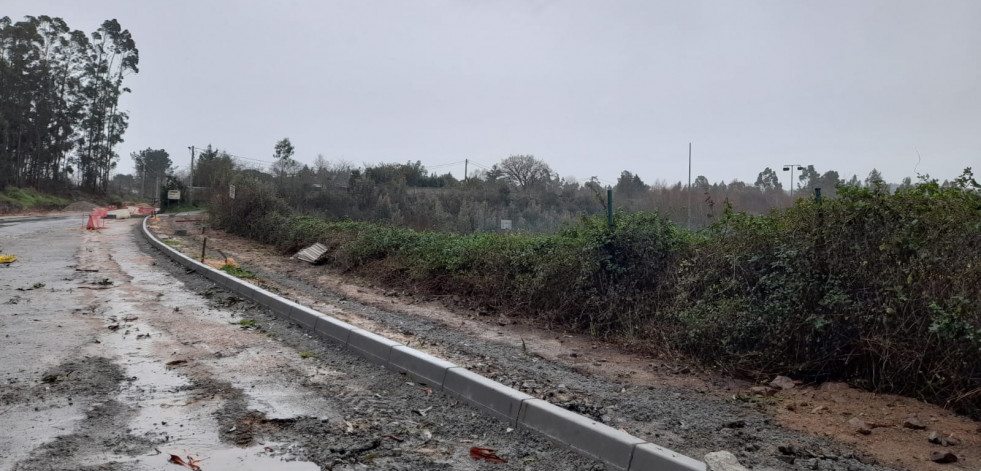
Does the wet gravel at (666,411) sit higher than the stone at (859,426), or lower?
lower

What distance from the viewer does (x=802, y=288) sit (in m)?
6.11

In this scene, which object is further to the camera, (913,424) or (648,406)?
(648,406)

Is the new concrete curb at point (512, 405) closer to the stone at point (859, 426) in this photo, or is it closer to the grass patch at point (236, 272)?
the stone at point (859, 426)

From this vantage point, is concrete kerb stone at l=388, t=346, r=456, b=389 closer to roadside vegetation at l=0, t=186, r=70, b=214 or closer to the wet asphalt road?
the wet asphalt road

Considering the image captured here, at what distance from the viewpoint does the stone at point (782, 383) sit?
5719 mm

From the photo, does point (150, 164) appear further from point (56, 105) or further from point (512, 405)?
point (512, 405)

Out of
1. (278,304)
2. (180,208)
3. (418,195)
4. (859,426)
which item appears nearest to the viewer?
(859,426)

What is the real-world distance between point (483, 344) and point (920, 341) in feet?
13.8

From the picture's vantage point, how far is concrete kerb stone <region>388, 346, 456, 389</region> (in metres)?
5.82

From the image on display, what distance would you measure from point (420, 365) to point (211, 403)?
5.93 feet

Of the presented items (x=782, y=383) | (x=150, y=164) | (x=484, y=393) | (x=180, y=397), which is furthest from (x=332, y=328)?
(x=150, y=164)

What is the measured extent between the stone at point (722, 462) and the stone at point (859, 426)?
52.7 inches

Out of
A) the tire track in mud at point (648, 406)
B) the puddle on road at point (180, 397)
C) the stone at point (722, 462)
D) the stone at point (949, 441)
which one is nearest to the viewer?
the stone at point (722, 462)

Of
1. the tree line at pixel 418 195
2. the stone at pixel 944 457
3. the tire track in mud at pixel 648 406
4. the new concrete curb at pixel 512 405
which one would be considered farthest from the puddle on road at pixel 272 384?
→ the tree line at pixel 418 195
